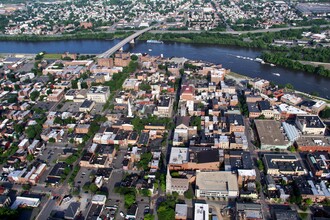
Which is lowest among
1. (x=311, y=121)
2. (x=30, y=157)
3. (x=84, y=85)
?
(x=30, y=157)

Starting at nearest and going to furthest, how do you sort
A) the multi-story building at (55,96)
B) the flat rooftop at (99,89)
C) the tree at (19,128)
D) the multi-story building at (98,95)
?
the tree at (19,128) → the multi-story building at (98,95) → the flat rooftop at (99,89) → the multi-story building at (55,96)

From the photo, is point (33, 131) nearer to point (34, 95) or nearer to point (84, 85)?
point (34, 95)

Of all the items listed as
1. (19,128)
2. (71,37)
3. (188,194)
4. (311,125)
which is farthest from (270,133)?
(71,37)

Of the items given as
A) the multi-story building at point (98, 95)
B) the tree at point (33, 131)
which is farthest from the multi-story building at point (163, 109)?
the tree at point (33, 131)

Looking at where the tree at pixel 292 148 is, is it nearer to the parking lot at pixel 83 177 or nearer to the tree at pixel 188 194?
the tree at pixel 188 194

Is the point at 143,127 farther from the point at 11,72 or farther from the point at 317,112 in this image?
the point at 11,72

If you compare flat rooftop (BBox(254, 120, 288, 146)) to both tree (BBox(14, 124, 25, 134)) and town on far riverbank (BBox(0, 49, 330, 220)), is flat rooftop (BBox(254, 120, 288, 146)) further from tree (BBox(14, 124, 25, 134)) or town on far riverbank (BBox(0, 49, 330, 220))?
tree (BBox(14, 124, 25, 134))

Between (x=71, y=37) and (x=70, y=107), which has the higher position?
(x=71, y=37)
